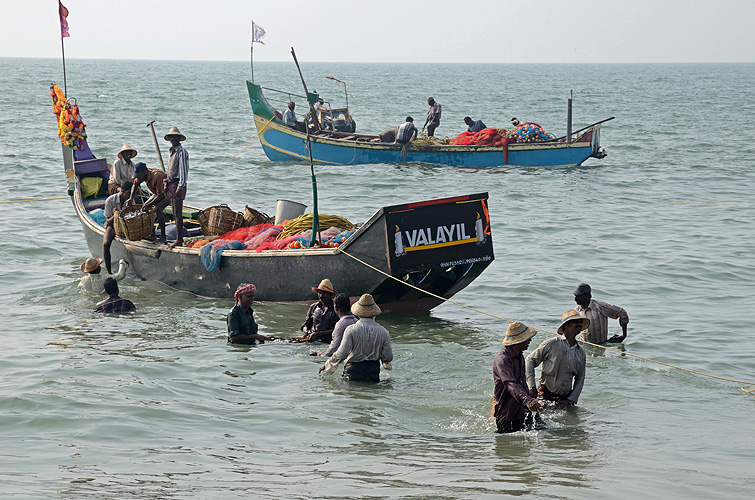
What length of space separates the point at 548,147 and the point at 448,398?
17043mm

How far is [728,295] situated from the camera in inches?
499

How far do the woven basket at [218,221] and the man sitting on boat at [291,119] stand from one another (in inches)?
536

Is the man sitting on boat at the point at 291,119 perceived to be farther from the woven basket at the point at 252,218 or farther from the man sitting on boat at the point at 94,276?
the man sitting on boat at the point at 94,276

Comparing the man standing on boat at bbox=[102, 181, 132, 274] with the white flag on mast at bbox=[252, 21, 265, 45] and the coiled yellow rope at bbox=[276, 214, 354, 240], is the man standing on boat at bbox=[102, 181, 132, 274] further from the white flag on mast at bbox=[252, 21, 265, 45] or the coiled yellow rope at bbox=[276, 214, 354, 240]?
the white flag on mast at bbox=[252, 21, 265, 45]

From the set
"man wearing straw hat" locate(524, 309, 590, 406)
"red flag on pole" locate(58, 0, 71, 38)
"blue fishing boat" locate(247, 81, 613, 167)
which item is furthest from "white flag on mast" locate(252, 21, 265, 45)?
"man wearing straw hat" locate(524, 309, 590, 406)

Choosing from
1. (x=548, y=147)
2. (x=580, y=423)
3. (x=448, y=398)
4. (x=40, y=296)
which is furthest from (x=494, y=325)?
→ (x=548, y=147)

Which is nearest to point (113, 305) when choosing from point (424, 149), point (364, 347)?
point (364, 347)

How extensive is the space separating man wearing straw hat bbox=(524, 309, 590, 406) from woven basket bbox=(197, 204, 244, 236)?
6.66 metres

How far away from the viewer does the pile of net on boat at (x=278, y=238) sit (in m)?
11.1

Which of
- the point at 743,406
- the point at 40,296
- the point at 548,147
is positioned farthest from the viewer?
the point at 548,147

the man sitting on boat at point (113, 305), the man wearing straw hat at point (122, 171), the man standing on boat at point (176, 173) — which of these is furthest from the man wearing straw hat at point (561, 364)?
the man wearing straw hat at point (122, 171)

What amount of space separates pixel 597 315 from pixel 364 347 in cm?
285

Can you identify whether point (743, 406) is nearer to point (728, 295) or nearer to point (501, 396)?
point (501, 396)

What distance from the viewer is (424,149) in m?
24.7
